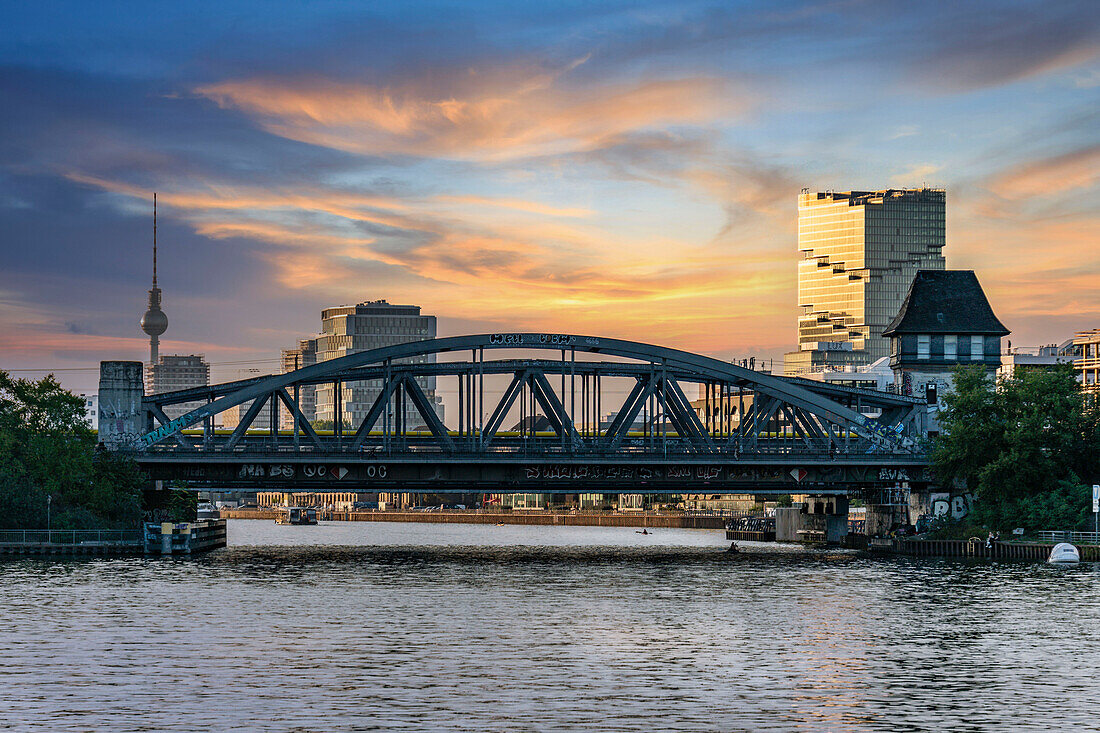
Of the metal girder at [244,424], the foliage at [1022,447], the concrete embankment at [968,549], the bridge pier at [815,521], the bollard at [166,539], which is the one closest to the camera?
the concrete embankment at [968,549]

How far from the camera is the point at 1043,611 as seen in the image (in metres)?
79.3

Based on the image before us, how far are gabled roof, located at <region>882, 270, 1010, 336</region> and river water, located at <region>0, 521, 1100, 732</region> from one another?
217 ft

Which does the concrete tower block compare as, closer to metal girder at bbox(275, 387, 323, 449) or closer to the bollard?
the bollard

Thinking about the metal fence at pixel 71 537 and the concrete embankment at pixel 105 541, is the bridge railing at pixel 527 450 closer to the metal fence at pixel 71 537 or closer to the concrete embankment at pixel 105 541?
the concrete embankment at pixel 105 541

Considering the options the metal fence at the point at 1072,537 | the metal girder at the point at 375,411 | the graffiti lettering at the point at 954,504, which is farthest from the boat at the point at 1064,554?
the metal girder at the point at 375,411

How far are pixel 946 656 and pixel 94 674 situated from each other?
1313 inches

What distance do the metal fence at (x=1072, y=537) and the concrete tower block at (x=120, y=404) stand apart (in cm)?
7868

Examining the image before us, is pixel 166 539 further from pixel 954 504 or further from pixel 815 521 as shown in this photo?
pixel 815 521

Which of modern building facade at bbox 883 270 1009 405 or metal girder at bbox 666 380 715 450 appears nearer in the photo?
metal girder at bbox 666 380 715 450

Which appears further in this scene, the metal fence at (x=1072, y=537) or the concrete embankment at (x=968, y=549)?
the concrete embankment at (x=968, y=549)

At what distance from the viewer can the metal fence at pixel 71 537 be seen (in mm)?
121375

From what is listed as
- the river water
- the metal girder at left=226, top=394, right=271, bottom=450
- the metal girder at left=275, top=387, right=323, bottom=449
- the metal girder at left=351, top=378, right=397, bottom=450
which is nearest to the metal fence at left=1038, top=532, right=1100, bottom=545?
the river water

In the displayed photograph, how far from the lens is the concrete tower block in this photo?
137625 mm

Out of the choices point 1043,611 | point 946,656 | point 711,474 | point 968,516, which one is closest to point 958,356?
point 968,516
